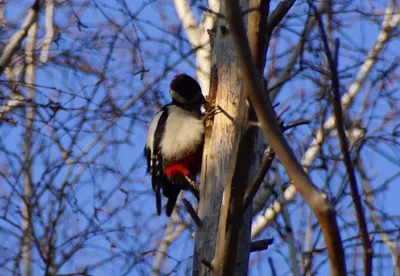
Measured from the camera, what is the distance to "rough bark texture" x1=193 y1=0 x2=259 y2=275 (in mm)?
2674

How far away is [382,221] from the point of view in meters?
4.38

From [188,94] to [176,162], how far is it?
400 mm

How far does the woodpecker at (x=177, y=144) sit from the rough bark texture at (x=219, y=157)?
55 cm

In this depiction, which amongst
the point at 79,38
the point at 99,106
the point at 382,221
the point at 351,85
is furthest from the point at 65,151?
the point at 351,85

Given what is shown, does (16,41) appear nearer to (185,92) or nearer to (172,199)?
(185,92)

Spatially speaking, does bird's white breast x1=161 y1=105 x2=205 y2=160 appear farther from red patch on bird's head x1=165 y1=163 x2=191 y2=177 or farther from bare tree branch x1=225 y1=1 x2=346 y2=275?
bare tree branch x1=225 y1=1 x2=346 y2=275

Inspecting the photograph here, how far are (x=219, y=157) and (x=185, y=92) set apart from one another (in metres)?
1.30

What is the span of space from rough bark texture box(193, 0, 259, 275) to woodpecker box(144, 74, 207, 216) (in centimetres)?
55

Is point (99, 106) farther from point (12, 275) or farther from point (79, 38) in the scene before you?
point (12, 275)

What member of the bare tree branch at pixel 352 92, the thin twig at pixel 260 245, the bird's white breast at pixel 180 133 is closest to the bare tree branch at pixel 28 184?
the bird's white breast at pixel 180 133

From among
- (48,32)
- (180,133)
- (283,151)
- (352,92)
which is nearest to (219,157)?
(180,133)

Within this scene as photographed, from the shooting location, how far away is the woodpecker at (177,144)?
400 centimetres

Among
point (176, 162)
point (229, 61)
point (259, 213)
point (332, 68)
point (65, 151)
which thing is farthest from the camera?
point (259, 213)

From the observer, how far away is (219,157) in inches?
117
